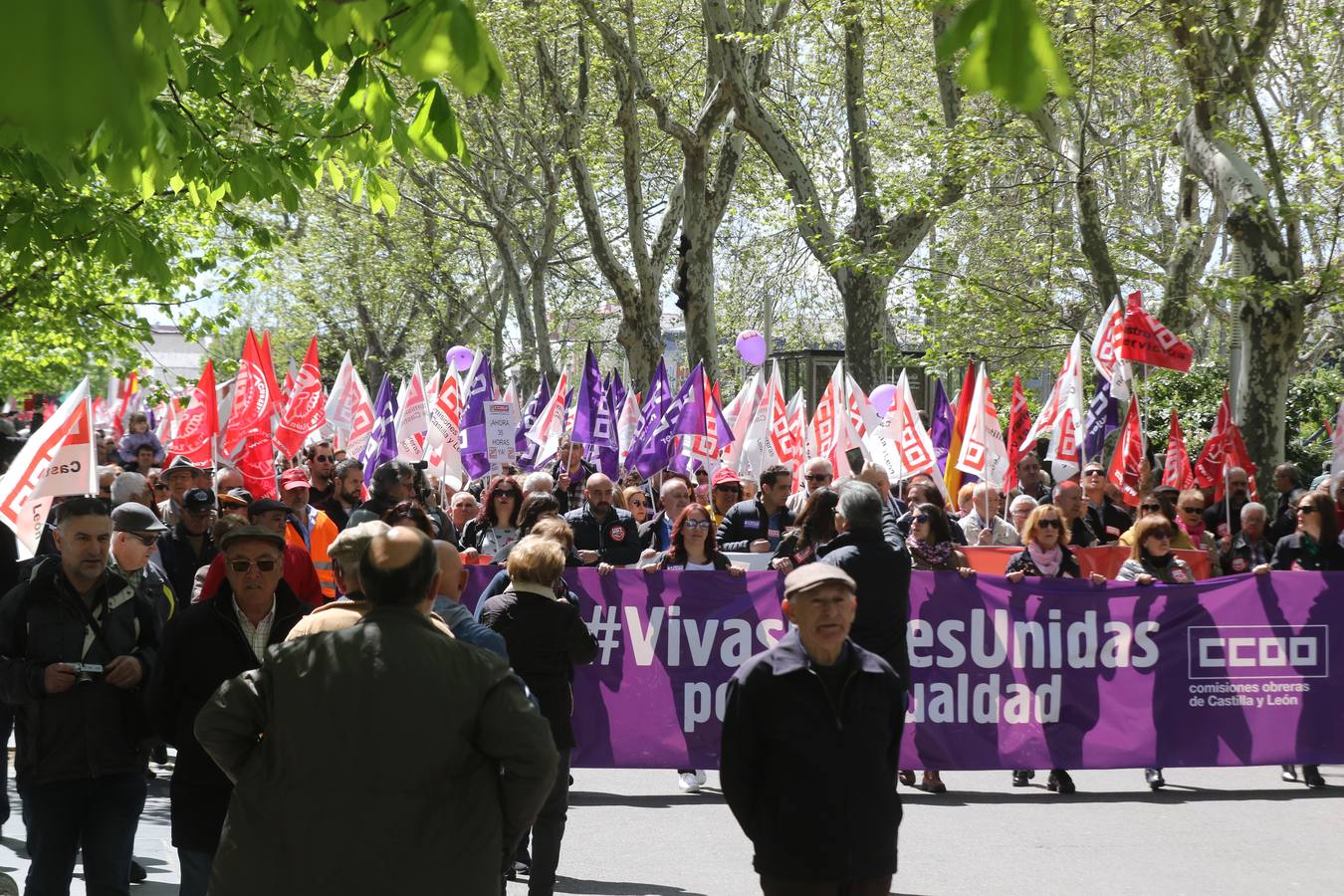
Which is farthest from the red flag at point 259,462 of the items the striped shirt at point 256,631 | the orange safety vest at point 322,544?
the striped shirt at point 256,631

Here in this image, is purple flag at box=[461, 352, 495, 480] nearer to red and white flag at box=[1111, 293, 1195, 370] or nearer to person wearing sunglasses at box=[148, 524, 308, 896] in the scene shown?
red and white flag at box=[1111, 293, 1195, 370]

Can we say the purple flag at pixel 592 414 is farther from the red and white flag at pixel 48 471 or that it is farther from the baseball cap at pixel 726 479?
the red and white flag at pixel 48 471

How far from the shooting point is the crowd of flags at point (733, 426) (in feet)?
49.8

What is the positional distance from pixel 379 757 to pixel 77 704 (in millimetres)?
2229

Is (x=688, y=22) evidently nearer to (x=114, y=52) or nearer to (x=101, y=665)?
(x=101, y=665)

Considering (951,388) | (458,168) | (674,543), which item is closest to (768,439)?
(674,543)

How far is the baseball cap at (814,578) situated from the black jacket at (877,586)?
9.04 ft

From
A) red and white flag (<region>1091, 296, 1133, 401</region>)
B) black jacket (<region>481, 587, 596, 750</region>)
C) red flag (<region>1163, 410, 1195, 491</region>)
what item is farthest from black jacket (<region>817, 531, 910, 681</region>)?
red flag (<region>1163, 410, 1195, 491</region>)

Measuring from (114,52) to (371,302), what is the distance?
4433 centimetres

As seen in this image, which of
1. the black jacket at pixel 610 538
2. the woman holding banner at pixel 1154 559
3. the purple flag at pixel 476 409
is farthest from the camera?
the purple flag at pixel 476 409

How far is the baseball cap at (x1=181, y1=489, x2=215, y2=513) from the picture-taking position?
930cm

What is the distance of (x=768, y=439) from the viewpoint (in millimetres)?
17875

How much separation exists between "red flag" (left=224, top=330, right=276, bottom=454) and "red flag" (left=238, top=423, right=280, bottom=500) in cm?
13

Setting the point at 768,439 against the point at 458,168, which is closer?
the point at 768,439
